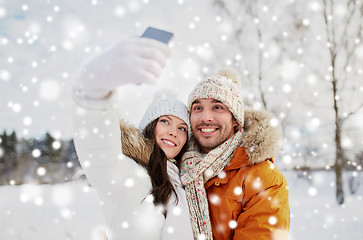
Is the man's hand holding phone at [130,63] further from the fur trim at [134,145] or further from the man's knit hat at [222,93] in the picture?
the man's knit hat at [222,93]

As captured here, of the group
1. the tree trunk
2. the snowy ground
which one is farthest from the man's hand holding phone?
the tree trunk

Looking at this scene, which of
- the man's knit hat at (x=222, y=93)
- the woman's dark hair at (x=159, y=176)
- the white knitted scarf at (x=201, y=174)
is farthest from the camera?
the man's knit hat at (x=222, y=93)

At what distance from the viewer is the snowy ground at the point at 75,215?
19.6 feet

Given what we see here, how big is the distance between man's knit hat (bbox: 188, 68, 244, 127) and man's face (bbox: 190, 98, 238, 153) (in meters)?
0.08

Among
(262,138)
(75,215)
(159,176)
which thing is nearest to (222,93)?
(262,138)

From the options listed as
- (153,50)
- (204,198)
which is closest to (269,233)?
(204,198)

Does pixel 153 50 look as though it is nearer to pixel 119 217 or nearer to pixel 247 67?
pixel 119 217

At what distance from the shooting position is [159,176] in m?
2.12

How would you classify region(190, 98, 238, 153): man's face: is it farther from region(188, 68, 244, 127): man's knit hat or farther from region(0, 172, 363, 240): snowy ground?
region(0, 172, 363, 240): snowy ground

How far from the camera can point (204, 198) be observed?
2289 mm

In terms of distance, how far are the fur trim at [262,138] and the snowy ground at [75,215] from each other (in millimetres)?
3526

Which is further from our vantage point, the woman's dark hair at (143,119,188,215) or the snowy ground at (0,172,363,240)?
the snowy ground at (0,172,363,240)

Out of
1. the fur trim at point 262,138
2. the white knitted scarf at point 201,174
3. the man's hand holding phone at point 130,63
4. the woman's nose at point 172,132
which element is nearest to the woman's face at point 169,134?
the woman's nose at point 172,132

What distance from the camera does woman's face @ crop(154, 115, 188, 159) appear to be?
7.93 feet
